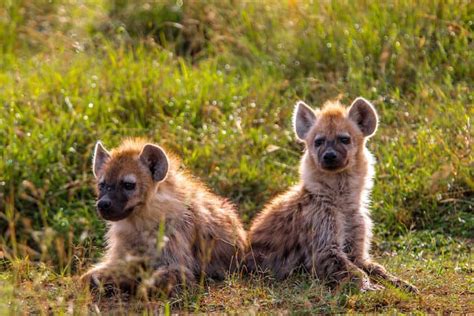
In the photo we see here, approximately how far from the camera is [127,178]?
5672 mm

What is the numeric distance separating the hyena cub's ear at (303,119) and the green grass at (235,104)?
940 millimetres

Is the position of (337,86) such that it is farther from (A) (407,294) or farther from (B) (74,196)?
(A) (407,294)

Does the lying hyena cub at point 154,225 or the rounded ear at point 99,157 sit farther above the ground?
the rounded ear at point 99,157

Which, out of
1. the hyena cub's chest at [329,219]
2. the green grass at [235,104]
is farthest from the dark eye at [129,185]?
the hyena cub's chest at [329,219]

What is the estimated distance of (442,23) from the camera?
27.2 feet

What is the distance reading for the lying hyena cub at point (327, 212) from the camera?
586 cm

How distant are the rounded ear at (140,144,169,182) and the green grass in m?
0.71

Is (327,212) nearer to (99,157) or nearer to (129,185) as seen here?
(129,185)

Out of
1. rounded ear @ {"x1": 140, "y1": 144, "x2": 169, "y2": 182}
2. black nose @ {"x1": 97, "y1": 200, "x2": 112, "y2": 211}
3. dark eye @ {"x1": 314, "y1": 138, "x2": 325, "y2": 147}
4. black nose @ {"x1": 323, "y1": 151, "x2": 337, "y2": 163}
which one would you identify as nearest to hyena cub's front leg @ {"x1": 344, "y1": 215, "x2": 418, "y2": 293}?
black nose @ {"x1": 323, "y1": 151, "x2": 337, "y2": 163}

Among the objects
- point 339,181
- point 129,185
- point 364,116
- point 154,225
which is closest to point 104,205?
point 129,185

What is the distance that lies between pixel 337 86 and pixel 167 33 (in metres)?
1.86

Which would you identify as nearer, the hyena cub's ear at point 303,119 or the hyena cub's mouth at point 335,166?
the hyena cub's mouth at point 335,166

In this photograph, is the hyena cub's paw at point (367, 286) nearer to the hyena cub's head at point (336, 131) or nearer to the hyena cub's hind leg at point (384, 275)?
the hyena cub's hind leg at point (384, 275)

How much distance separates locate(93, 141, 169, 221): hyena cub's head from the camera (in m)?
5.57
